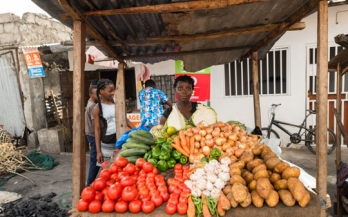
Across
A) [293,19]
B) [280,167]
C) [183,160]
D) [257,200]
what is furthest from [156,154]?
[293,19]

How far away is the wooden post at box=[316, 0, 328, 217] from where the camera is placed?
1988 mm

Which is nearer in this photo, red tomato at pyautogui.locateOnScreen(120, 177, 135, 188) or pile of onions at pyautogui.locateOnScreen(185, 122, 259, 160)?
red tomato at pyautogui.locateOnScreen(120, 177, 135, 188)

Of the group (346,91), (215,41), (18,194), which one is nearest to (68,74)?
(18,194)

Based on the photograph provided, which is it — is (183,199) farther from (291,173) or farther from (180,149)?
(291,173)

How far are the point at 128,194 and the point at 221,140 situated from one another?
3.95 ft

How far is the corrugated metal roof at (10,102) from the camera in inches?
311

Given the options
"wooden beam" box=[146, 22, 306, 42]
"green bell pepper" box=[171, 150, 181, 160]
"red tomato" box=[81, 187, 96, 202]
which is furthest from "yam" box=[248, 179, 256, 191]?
"wooden beam" box=[146, 22, 306, 42]

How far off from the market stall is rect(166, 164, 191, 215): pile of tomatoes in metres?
0.50

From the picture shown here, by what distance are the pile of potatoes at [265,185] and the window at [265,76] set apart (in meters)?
5.37

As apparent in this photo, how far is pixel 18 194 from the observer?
5020 millimetres

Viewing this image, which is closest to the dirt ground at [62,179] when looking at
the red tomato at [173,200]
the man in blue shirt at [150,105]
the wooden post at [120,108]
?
the wooden post at [120,108]

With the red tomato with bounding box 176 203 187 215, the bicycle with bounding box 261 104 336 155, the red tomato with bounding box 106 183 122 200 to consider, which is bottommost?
the bicycle with bounding box 261 104 336 155

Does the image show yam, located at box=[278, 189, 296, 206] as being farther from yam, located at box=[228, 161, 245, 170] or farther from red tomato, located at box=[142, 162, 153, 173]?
red tomato, located at box=[142, 162, 153, 173]

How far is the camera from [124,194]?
6.54ft
